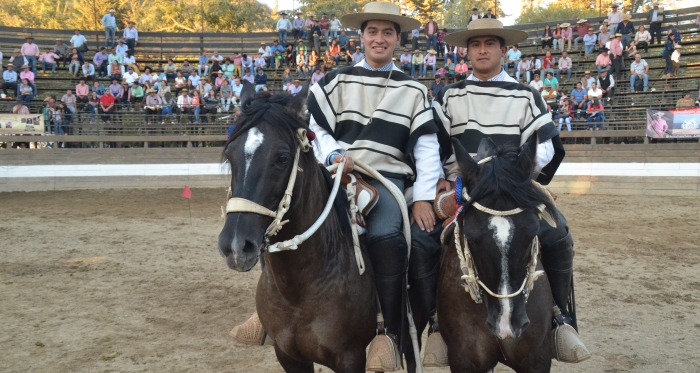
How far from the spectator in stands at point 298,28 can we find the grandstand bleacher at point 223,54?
2.25 m

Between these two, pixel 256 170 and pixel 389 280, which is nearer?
pixel 256 170

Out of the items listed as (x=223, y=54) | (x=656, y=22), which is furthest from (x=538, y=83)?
(x=223, y=54)

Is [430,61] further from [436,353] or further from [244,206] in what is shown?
[244,206]

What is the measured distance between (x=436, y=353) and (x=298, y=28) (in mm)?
23510

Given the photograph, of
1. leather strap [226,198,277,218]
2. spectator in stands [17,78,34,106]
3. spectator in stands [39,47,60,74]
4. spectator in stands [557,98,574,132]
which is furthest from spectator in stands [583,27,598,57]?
leather strap [226,198,277,218]

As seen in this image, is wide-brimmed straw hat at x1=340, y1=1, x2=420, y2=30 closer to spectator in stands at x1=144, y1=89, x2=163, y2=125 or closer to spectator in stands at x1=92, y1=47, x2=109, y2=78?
spectator in stands at x1=144, y1=89, x2=163, y2=125

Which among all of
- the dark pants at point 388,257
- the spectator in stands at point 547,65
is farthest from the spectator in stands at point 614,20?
the dark pants at point 388,257

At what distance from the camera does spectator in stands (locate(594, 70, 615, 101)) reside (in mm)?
19781

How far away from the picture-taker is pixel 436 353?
354 centimetres

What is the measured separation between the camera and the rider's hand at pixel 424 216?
11.9ft

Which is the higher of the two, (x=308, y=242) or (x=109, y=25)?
(x=109, y=25)

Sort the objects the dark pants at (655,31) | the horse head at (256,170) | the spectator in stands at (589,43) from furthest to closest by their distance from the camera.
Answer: the spectator in stands at (589,43) → the dark pants at (655,31) → the horse head at (256,170)

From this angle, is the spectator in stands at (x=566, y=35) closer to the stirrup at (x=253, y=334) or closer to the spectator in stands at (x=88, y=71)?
the spectator in stands at (x=88, y=71)

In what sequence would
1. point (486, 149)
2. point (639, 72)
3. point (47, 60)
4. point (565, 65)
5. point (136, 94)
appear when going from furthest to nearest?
1. point (47, 60)
2. point (565, 65)
3. point (639, 72)
4. point (136, 94)
5. point (486, 149)
